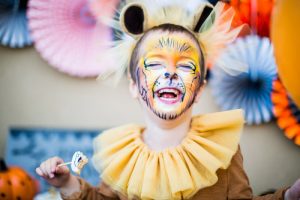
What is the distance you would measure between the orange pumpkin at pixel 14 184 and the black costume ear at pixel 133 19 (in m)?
0.79

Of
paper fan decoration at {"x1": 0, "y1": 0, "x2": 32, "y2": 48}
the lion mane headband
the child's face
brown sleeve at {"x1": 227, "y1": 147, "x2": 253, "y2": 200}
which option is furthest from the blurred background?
brown sleeve at {"x1": 227, "y1": 147, "x2": 253, "y2": 200}

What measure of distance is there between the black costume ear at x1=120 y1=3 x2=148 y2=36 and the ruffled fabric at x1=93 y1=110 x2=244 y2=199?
0.31 metres

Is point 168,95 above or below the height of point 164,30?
below

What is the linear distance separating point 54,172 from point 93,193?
18 centimetres

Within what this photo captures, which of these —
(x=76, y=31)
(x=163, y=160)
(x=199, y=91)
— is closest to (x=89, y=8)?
(x=76, y=31)

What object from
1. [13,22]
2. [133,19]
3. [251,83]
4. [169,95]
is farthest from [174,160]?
[13,22]

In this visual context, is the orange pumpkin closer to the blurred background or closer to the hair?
the blurred background

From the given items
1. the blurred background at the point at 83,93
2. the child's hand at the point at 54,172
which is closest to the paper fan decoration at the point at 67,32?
the blurred background at the point at 83,93

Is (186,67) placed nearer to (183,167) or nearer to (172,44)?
(172,44)

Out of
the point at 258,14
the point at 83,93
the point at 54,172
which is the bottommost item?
the point at 54,172

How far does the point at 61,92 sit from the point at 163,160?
0.82 m

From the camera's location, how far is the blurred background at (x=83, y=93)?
181cm

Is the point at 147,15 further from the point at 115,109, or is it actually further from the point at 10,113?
the point at 10,113

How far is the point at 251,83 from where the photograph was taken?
6.06 feet
